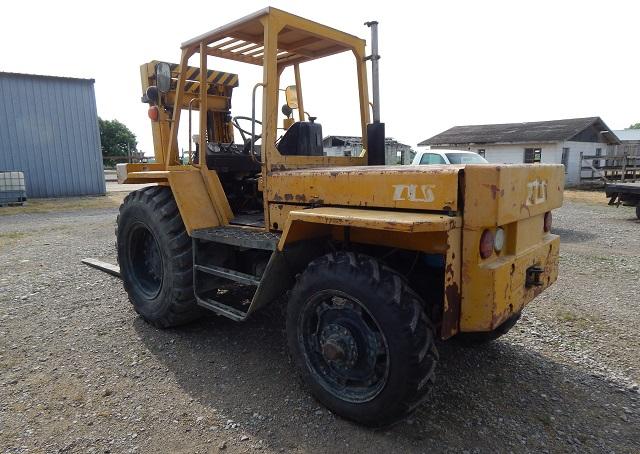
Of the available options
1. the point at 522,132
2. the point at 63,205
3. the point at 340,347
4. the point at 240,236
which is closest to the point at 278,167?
the point at 240,236

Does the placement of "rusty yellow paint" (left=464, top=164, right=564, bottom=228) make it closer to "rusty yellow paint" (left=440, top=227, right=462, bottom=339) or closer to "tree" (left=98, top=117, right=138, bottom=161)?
"rusty yellow paint" (left=440, top=227, right=462, bottom=339)

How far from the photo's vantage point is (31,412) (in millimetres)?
2939

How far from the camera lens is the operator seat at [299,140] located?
12.2 feet

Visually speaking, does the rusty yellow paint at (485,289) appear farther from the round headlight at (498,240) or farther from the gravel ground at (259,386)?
the gravel ground at (259,386)

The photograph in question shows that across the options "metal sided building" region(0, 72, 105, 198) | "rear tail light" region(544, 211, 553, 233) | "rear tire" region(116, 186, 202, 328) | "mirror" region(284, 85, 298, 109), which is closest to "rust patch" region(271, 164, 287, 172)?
"rear tire" region(116, 186, 202, 328)

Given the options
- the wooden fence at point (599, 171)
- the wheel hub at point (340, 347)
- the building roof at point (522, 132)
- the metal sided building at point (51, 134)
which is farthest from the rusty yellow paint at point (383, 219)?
the building roof at point (522, 132)

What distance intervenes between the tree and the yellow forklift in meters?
48.4

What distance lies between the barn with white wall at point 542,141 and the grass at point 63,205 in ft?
71.3

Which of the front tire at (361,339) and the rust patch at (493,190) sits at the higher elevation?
the rust patch at (493,190)

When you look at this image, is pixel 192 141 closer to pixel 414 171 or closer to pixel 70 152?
pixel 414 171

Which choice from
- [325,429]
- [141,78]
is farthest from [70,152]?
[325,429]

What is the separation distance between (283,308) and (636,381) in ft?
10.4

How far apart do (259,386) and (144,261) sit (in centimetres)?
223

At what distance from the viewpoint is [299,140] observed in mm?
3754
